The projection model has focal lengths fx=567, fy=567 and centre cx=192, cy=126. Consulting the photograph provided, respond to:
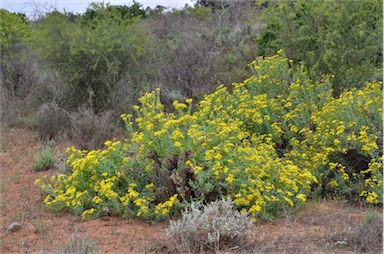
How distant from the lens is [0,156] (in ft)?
25.3

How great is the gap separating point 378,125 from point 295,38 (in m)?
3.16

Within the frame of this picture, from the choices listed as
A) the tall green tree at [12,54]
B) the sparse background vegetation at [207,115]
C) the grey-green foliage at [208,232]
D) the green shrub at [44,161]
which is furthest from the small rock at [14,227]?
the tall green tree at [12,54]

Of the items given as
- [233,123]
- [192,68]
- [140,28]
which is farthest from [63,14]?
[233,123]

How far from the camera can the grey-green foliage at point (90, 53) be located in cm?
975

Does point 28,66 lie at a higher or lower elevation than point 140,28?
lower

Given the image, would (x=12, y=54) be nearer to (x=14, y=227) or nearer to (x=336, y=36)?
(x=336, y=36)

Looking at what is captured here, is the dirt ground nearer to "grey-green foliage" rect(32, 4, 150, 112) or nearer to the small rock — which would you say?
the small rock

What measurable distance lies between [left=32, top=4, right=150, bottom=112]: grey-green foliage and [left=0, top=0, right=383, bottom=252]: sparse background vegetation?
0.03 m

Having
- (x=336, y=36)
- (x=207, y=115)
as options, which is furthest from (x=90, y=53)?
(x=336, y=36)

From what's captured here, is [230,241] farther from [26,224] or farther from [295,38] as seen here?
[295,38]

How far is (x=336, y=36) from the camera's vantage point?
28.1ft

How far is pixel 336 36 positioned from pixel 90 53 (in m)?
4.11

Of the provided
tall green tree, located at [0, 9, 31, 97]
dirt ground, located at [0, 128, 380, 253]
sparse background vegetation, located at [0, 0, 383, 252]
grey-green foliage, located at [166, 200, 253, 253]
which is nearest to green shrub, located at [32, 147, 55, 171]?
sparse background vegetation, located at [0, 0, 383, 252]

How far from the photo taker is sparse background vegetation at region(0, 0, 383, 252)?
202 inches
